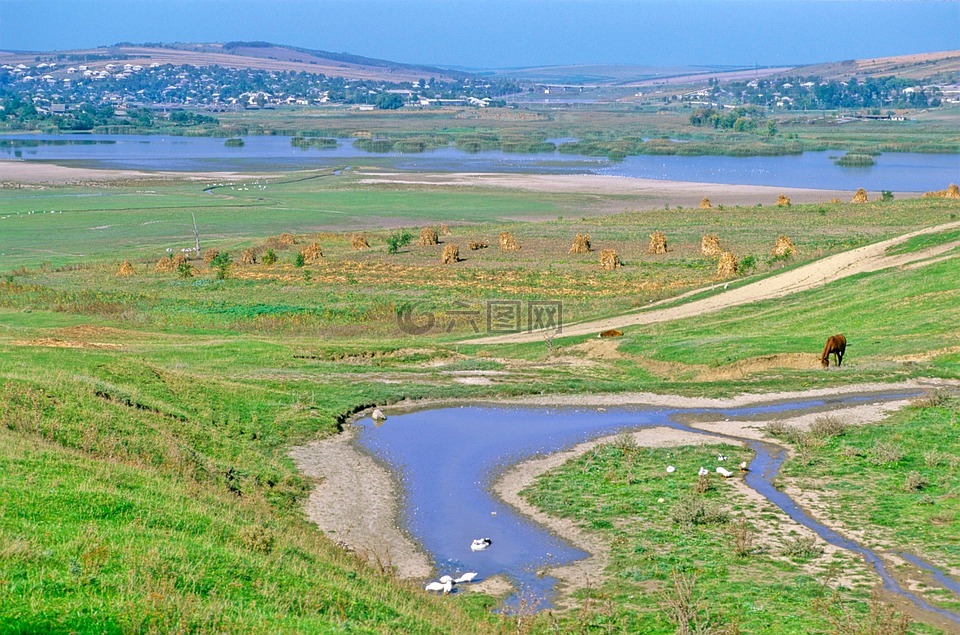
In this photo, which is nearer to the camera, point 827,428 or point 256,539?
point 256,539

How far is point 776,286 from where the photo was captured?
47.4m

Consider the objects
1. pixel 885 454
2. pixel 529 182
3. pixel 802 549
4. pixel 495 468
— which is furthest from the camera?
pixel 529 182

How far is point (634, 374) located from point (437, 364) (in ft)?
22.6

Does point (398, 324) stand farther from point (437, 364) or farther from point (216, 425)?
point (216, 425)

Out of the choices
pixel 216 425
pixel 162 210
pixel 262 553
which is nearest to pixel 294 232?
pixel 162 210

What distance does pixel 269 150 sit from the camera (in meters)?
185

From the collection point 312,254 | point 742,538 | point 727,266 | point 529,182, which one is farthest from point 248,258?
point 529,182

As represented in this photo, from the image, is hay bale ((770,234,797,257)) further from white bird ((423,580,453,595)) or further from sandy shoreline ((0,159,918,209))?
white bird ((423,580,453,595))

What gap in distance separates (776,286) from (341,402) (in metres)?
23.7

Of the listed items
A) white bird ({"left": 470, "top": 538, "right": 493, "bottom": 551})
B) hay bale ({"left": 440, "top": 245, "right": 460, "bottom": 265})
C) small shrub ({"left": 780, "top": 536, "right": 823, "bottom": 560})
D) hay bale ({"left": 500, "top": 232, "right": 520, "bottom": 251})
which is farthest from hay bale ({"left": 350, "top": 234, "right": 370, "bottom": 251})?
small shrub ({"left": 780, "top": 536, "right": 823, "bottom": 560})

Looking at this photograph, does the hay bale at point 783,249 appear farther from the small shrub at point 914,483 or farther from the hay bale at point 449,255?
the small shrub at point 914,483

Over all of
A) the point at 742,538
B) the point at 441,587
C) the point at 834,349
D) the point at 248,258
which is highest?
the point at 834,349

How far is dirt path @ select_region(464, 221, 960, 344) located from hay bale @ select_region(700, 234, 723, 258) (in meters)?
13.3

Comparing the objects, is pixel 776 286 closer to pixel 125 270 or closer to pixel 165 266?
pixel 165 266
